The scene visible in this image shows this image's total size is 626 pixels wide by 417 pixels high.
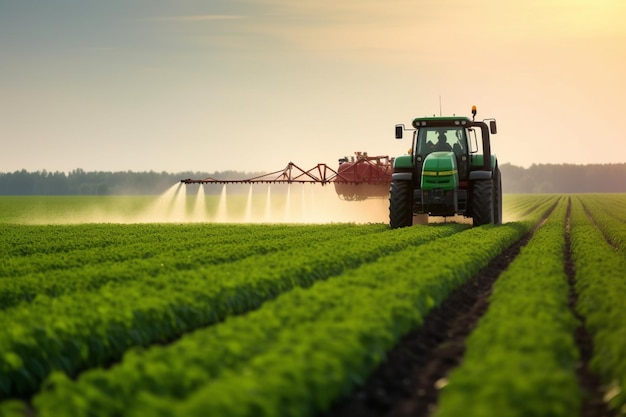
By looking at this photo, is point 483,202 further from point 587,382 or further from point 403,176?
point 587,382

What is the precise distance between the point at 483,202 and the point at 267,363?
20.4 meters

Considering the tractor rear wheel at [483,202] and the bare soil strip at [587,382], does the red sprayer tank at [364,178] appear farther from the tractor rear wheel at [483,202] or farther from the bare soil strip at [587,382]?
the bare soil strip at [587,382]

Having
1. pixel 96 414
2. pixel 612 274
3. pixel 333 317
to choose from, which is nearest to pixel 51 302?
pixel 333 317

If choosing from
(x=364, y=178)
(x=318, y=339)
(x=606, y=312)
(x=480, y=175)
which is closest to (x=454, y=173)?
(x=480, y=175)

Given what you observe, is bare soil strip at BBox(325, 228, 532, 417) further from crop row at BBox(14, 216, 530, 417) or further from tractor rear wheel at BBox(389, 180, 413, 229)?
tractor rear wheel at BBox(389, 180, 413, 229)

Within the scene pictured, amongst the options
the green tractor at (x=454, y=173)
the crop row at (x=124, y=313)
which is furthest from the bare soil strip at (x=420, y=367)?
the green tractor at (x=454, y=173)

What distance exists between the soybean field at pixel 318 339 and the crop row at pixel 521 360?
0.02 meters

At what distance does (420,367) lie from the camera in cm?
906

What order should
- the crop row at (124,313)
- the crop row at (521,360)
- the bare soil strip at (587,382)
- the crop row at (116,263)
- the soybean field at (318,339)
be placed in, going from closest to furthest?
the crop row at (521,360) → the soybean field at (318,339) → the bare soil strip at (587,382) → the crop row at (124,313) → the crop row at (116,263)

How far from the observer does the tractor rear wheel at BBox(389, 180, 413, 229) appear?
26.6m

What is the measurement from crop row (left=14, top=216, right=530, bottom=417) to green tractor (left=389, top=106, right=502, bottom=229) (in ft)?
46.9

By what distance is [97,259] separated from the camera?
1856cm

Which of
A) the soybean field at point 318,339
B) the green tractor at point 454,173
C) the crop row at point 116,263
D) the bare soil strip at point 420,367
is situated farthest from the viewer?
the green tractor at point 454,173

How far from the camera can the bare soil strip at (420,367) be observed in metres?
7.50
